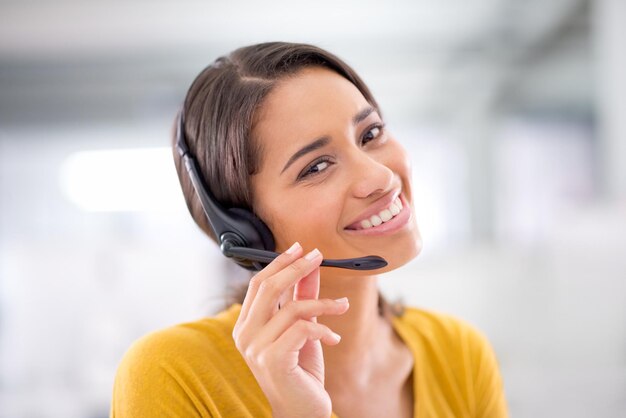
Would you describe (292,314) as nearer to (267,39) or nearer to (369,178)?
(369,178)

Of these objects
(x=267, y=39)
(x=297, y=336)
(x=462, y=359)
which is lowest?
(x=462, y=359)

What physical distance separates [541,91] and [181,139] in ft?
18.2

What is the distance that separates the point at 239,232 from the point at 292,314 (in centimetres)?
22

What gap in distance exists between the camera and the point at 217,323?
1.13 m

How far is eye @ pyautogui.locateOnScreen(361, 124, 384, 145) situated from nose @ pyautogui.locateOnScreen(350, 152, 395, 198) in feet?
0.24

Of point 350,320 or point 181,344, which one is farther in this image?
point 350,320

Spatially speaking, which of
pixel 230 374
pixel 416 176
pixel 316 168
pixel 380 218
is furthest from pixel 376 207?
pixel 416 176

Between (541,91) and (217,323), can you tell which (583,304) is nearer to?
(217,323)

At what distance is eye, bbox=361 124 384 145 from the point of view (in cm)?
107

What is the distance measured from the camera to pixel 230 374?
1.03 m

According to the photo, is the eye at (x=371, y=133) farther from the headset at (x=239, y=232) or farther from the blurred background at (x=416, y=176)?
the blurred background at (x=416, y=176)

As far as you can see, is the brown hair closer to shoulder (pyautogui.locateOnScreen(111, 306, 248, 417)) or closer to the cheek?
the cheek

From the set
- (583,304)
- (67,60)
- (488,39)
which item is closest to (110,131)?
(67,60)

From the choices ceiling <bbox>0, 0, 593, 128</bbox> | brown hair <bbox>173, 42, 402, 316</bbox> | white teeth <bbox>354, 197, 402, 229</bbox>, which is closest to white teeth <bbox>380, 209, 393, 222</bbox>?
white teeth <bbox>354, 197, 402, 229</bbox>
